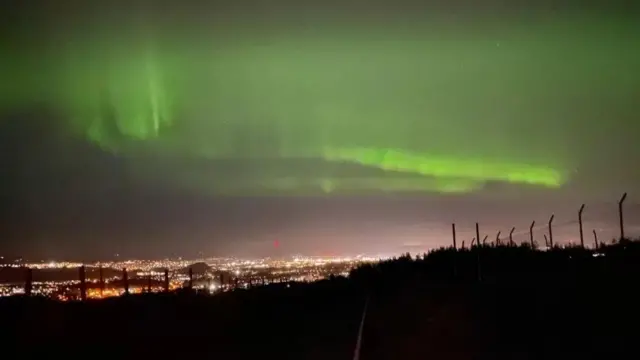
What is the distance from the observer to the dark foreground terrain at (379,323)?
15102 mm

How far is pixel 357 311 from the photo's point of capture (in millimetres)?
28969

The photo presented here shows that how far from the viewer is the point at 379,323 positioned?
22.8m

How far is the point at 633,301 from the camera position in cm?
1877

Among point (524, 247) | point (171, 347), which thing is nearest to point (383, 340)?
point (171, 347)

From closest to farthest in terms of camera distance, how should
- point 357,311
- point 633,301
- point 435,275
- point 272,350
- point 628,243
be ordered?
point 272,350 → point 633,301 → point 357,311 → point 628,243 → point 435,275

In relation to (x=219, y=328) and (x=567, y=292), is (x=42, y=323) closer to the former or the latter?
(x=219, y=328)

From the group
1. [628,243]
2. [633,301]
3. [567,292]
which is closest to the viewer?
[633,301]

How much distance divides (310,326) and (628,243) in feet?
79.9

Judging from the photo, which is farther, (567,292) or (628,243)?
(628,243)

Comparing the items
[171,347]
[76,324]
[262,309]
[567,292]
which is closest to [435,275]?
[262,309]

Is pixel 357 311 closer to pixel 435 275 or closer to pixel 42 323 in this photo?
pixel 42 323

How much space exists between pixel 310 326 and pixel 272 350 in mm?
6460

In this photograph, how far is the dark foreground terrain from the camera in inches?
595

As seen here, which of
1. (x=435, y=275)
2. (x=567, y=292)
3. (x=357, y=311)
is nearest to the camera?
(x=567, y=292)
